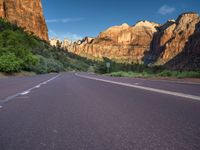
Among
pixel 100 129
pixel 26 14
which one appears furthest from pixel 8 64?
pixel 26 14

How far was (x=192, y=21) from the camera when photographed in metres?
168

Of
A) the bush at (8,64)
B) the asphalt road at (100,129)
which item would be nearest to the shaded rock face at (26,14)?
the bush at (8,64)

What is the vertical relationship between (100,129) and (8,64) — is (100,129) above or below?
below

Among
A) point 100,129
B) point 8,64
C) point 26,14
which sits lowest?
point 100,129

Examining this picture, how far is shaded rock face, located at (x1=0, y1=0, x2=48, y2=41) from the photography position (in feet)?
525

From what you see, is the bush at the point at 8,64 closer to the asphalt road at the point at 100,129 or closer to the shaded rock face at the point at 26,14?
the asphalt road at the point at 100,129

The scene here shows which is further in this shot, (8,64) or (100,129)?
(8,64)

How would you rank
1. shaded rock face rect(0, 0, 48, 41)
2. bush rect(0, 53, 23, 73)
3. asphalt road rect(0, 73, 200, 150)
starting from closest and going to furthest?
asphalt road rect(0, 73, 200, 150)
bush rect(0, 53, 23, 73)
shaded rock face rect(0, 0, 48, 41)

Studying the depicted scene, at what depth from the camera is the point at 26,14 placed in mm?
170375

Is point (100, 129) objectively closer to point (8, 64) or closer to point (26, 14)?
point (8, 64)

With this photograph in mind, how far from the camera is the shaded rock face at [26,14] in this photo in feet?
525

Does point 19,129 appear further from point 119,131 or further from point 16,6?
point 16,6

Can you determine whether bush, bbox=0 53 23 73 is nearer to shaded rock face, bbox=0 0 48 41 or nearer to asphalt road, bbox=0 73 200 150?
asphalt road, bbox=0 73 200 150

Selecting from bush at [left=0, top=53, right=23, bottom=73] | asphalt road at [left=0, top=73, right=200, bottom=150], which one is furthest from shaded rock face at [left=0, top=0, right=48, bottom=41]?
asphalt road at [left=0, top=73, right=200, bottom=150]
